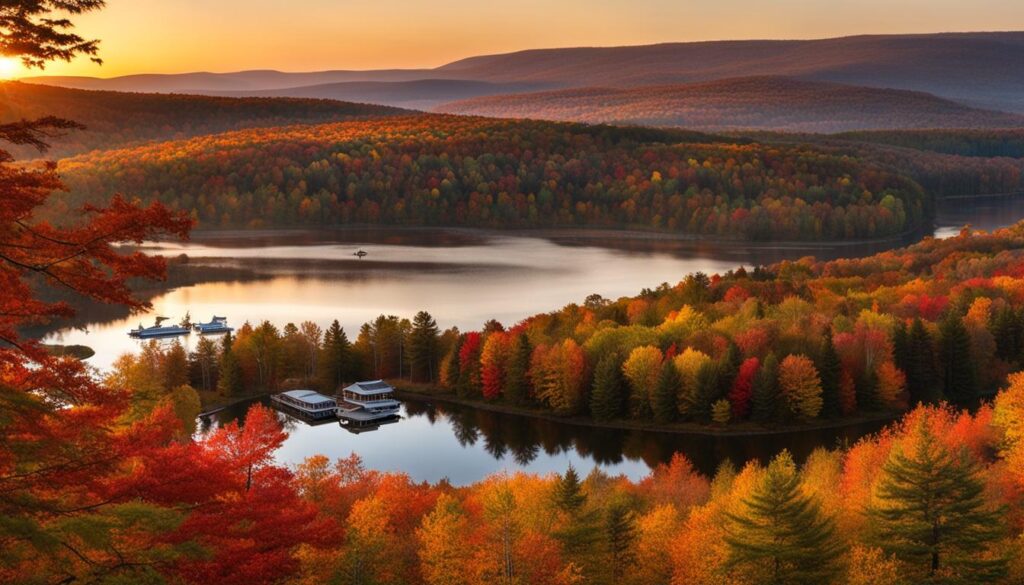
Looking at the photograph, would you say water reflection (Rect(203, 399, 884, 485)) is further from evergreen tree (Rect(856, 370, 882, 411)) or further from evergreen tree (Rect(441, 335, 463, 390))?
evergreen tree (Rect(441, 335, 463, 390))

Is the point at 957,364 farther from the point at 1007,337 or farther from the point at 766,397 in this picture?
the point at 766,397

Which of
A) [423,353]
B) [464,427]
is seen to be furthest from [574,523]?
[423,353]

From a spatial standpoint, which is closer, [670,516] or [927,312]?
[670,516]

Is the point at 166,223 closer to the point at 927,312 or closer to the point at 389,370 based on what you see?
the point at 389,370

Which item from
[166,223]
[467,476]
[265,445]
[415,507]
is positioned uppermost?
[166,223]

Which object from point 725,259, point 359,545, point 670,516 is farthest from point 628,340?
point 725,259

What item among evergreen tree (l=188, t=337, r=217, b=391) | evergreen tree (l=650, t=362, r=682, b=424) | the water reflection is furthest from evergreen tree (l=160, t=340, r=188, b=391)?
evergreen tree (l=650, t=362, r=682, b=424)
